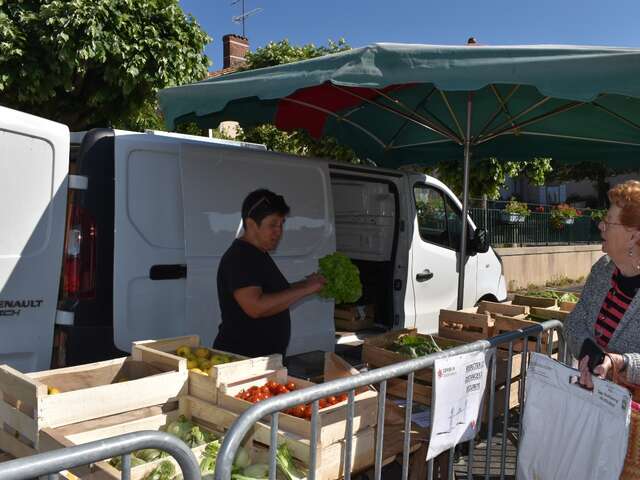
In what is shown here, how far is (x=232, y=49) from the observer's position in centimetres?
2345

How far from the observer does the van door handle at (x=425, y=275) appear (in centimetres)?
638

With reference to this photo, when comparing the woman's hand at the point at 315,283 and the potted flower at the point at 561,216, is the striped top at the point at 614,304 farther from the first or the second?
the potted flower at the point at 561,216

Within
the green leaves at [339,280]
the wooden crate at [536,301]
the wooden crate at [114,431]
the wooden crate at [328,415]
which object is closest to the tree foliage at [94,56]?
the wooden crate at [536,301]

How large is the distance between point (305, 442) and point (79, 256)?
7.21 feet

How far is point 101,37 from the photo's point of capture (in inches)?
366

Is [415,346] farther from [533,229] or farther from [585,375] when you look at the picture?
[533,229]

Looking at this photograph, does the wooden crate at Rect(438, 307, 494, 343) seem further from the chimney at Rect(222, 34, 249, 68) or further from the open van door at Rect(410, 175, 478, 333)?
the chimney at Rect(222, 34, 249, 68)

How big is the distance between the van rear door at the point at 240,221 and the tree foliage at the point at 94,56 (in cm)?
564

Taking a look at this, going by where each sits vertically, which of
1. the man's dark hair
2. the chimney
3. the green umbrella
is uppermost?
the chimney

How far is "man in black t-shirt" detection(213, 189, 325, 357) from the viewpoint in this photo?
11.4ft

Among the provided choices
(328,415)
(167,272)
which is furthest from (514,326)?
(167,272)

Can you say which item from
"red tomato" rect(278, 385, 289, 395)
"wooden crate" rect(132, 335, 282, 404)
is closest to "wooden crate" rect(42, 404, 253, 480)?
"wooden crate" rect(132, 335, 282, 404)

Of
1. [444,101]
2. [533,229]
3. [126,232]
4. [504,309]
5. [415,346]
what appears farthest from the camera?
[533,229]

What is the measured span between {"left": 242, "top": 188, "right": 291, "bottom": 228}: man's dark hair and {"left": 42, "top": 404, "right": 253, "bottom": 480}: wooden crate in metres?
1.20
